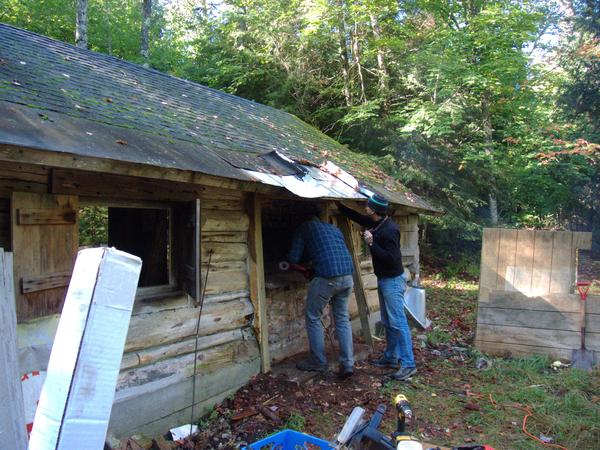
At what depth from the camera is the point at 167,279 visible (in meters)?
5.09

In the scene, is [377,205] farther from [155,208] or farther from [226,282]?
[155,208]

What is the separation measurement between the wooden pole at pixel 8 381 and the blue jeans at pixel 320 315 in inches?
156

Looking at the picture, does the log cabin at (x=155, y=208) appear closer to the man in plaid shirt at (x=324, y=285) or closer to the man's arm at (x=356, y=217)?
the man's arm at (x=356, y=217)

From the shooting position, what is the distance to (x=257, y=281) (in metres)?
5.46

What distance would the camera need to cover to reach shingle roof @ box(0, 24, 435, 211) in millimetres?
3297

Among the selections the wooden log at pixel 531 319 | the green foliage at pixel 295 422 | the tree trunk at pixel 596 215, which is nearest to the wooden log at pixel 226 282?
the green foliage at pixel 295 422

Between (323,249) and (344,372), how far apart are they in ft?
5.08

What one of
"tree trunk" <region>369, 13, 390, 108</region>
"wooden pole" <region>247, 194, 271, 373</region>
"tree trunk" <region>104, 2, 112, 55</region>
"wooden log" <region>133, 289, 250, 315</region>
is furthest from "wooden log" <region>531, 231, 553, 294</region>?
"tree trunk" <region>104, 2, 112, 55</region>

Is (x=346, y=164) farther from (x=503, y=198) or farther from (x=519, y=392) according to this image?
(x=503, y=198)

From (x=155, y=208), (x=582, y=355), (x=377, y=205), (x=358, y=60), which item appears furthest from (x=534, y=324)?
(x=358, y=60)

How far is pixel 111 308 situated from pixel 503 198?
16194 mm

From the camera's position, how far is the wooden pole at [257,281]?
17.9 ft

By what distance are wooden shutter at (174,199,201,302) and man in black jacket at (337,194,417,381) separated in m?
2.22

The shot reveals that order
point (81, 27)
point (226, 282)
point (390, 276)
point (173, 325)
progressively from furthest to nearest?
point (81, 27) < point (390, 276) < point (226, 282) < point (173, 325)
